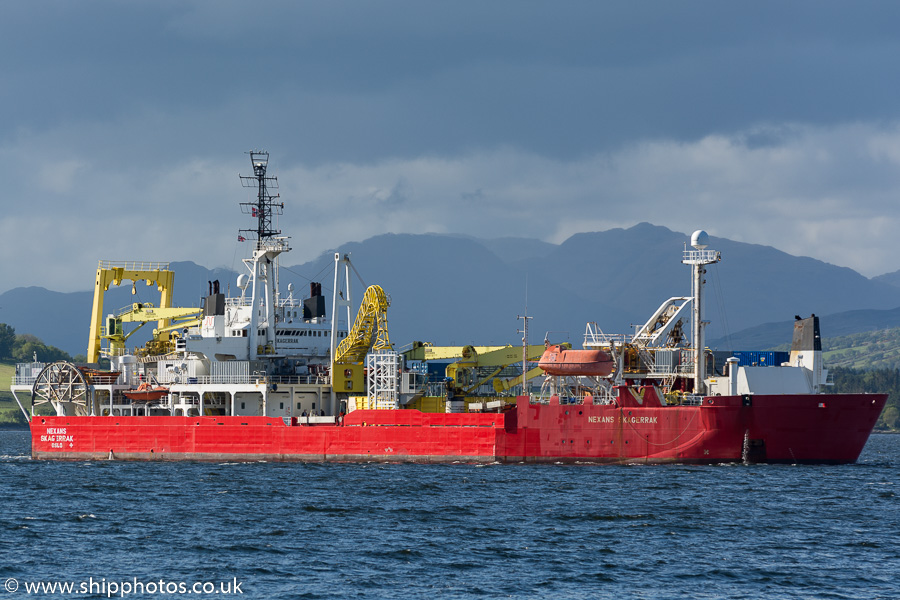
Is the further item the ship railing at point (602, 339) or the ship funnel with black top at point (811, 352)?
the ship railing at point (602, 339)

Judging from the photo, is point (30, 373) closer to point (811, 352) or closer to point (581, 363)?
point (581, 363)

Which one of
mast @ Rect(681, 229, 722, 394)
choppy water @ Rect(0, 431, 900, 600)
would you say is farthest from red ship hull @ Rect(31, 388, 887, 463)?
mast @ Rect(681, 229, 722, 394)

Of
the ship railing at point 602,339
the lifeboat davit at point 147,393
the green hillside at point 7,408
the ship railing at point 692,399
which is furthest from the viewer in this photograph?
the green hillside at point 7,408

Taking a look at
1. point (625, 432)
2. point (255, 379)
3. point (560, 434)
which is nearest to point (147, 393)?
point (255, 379)

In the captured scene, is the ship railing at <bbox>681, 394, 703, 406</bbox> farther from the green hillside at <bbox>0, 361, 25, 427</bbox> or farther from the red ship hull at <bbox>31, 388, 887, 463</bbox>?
the green hillside at <bbox>0, 361, 25, 427</bbox>

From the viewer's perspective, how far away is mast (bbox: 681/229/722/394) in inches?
1999

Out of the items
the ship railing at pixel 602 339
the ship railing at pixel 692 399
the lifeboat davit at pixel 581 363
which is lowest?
the ship railing at pixel 692 399

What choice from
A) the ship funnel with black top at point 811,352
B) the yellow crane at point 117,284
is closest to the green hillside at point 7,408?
the yellow crane at point 117,284

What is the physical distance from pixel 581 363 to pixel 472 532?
59.8 feet

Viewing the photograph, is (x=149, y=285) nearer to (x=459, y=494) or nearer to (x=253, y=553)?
(x=459, y=494)

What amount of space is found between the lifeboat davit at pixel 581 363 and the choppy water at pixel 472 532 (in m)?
4.39

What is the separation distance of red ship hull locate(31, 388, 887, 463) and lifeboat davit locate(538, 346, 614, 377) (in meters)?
1.52

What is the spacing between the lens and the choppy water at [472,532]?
27.6 meters

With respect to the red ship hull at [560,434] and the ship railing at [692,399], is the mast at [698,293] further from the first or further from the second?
the red ship hull at [560,434]
